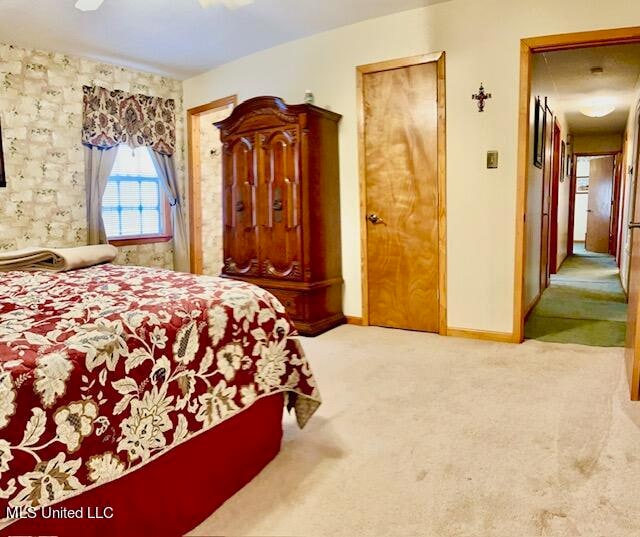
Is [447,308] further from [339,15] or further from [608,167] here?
[608,167]

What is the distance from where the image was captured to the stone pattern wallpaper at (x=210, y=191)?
5613 mm

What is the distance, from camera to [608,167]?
1000 cm

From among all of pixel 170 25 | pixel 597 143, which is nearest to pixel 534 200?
pixel 170 25

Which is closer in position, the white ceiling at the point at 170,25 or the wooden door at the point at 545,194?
the white ceiling at the point at 170,25

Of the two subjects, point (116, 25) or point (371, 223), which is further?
point (371, 223)

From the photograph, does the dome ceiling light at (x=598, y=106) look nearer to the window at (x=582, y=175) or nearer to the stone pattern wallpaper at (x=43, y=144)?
the stone pattern wallpaper at (x=43, y=144)

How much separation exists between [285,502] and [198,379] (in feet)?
1.79

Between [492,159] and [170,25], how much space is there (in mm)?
2638

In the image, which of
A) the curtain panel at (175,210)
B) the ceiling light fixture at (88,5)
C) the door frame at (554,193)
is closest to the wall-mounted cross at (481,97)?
the ceiling light fixture at (88,5)

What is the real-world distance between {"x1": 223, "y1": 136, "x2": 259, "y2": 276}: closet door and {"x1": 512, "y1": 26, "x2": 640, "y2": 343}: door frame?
201 cm

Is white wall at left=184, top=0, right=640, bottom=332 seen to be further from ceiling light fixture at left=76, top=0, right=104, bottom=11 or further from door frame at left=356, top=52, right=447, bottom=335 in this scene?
ceiling light fixture at left=76, top=0, right=104, bottom=11

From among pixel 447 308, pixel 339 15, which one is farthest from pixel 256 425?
pixel 339 15

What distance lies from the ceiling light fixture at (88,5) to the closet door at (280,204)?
4.56ft

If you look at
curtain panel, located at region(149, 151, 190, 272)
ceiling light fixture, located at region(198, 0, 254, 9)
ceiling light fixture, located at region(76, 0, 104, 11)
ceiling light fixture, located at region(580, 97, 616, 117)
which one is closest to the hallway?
ceiling light fixture, located at region(580, 97, 616, 117)
